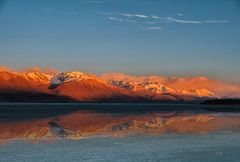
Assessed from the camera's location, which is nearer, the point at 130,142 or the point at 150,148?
the point at 150,148

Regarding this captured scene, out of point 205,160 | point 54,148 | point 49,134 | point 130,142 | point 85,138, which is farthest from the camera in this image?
point 49,134

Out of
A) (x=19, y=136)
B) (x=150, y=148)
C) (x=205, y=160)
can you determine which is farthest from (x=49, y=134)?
(x=205, y=160)

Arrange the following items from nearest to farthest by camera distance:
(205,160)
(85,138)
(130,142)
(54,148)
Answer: (205,160)
(54,148)
(130,142)
(85,138)

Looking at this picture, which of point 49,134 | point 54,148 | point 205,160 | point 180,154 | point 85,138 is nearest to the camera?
point 205,160

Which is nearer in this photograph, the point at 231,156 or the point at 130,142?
the point at 231,156

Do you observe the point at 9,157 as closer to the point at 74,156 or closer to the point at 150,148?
the point at 74,156

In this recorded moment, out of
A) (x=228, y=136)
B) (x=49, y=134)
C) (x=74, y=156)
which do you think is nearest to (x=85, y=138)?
(x=49, y=134)

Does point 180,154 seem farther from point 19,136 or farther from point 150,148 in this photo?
point 19,136

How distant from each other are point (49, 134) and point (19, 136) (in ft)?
7.67

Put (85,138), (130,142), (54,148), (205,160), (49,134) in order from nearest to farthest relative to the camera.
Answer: (205,160) < (54,148) < (130,142) < (85,138) < (49,134)

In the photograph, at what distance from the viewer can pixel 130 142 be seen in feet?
77.4

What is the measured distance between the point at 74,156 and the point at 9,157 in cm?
282

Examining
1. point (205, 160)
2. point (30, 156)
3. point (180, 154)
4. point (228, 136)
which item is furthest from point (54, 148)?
point (228, 136)

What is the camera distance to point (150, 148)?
2105 centimetres
